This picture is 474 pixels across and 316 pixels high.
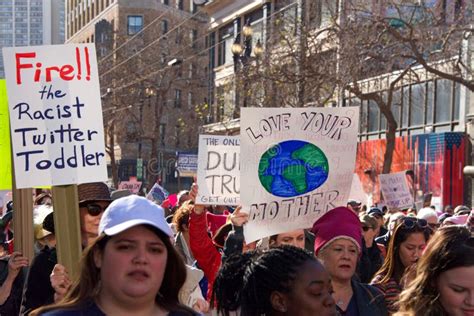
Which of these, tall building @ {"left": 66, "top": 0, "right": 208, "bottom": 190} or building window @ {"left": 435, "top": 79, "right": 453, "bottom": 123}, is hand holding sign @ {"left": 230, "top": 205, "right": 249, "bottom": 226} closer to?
building window @ {"left": 435, "top": 79, "right": 453, "bottom": 123}

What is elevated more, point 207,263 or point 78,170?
point 78,170

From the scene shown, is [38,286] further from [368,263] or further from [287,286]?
[368,263]

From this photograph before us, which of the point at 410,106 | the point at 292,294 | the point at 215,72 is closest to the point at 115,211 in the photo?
the point at 292,294

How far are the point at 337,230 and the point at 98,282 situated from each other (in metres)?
1.82

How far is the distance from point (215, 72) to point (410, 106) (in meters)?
22.5

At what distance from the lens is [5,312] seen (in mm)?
6098

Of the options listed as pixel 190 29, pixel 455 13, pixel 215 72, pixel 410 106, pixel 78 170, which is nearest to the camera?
pixel 78 170

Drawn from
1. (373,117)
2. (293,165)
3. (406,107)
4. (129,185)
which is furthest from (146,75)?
(293,165)

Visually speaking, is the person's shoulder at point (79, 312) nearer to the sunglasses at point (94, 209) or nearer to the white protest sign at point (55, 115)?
the white protest sign at point (55, 115)

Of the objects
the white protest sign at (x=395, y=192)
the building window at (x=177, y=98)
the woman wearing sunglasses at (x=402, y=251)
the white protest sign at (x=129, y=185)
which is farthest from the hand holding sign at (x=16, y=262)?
the building window at (x=177, y=98)

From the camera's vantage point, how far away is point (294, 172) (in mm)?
6496

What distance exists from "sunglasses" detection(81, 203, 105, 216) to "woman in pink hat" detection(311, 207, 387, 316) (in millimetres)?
1236

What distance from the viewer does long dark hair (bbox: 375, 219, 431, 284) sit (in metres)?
5.44

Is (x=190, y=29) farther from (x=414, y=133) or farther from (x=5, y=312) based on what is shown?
(x=5, y=312)
